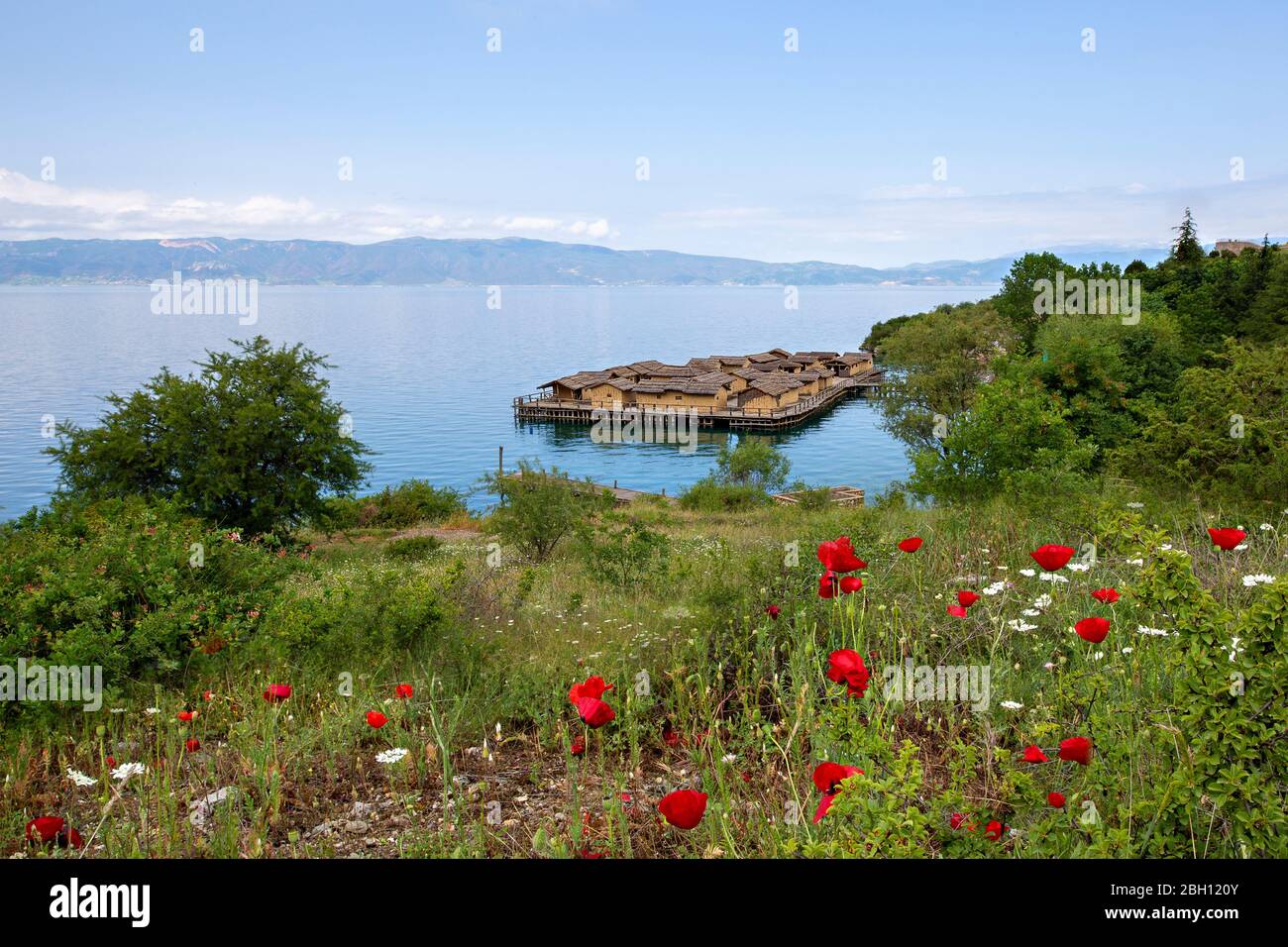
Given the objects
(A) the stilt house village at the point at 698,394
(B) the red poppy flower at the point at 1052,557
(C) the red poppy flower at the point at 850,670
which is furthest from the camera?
(A) the stilt house village at the point at 698,394

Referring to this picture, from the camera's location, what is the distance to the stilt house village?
8856 centimetres

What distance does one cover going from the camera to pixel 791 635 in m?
5.44

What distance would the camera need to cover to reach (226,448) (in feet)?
91.9

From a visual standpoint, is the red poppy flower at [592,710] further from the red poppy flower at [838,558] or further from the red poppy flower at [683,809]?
the red poppy flower at [838,558]

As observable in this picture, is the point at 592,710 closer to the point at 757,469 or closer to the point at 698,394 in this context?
the point at 757,469

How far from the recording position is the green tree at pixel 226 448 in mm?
27891

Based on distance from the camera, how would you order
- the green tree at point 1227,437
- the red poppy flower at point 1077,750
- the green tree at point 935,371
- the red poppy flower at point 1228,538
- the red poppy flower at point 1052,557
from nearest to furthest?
the red poppy flower at point 1077,750 → the red poppy flower at point 1228,538 → the red poppy flower at point 1052,557 → the green tree at point 1227,437 → the green tree at point 935,371

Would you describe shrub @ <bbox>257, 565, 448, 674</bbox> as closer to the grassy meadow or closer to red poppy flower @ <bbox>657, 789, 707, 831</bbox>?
the grassy meadow

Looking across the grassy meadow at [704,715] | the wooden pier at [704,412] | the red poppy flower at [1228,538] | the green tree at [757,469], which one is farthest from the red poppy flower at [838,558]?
the wooden pier at [704,412]

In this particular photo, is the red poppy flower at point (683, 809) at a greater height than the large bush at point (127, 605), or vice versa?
the red poppy flower at point (683, 809)

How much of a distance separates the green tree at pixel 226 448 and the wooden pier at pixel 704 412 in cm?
6058

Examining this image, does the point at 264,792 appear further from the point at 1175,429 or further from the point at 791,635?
the point at 1175,429
